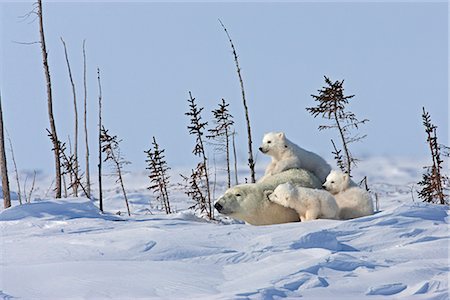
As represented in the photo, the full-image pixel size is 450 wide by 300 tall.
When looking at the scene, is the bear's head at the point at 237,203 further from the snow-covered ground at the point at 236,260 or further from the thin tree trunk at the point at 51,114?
the thin tree trunk at the point at 51,114

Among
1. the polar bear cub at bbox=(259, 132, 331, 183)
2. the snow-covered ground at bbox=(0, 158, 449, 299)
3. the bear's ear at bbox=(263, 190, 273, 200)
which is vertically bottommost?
the snow-covered ground at bbox=(0, 158, 449, 299)

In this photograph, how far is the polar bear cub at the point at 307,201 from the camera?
290 inches

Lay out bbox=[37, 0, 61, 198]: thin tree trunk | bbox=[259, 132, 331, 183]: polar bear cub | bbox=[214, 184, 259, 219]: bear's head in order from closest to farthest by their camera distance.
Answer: bbox=[214, 184, 259, 219]: bear's head
bbox=[259, 132, 331, 183]: polar bear cub
bbox=[37, 0, 61, 198]: thin tree trunk

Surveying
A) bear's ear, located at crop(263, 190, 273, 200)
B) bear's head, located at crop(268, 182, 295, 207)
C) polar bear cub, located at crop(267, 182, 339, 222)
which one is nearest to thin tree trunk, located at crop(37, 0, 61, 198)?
bear's ear, located at crop(263, 190, 273, 200)

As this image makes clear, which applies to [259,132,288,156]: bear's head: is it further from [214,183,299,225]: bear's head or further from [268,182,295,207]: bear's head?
[268,182,295,207]: bear's head

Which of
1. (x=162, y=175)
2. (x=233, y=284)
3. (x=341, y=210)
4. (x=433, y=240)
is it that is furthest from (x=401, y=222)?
(x=162, y=175)

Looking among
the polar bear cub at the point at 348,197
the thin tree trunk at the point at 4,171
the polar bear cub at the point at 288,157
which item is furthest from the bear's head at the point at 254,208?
the thin tree trunk at the point at 4,171

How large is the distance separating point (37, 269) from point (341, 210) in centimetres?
382

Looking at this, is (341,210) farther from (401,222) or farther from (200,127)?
(200,127)

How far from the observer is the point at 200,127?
11.2 m

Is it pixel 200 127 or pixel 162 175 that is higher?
pixel 200 127

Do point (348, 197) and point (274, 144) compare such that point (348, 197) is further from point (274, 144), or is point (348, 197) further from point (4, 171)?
point (4, 171)

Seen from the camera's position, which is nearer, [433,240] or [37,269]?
[37,269]

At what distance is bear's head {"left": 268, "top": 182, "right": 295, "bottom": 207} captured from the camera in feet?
24.5
